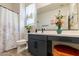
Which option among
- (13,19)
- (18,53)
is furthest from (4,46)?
(13,19)

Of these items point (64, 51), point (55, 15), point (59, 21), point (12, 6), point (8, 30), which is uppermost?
point (12, 6)

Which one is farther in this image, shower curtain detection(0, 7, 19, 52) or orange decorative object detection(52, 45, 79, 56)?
shower curtain detection(0, 7, 19, 52)

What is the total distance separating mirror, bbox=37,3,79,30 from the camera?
6.77ft

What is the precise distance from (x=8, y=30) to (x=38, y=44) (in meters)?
0.61

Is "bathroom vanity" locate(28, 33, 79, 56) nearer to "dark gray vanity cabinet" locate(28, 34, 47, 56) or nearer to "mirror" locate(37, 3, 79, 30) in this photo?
"dark gray vanity cabinet" locate(28, 34, 47, 56)

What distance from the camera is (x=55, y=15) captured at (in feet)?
6.85

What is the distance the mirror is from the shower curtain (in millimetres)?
439

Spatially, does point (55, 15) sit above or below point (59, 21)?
above

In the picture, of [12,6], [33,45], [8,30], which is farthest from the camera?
[33,45]

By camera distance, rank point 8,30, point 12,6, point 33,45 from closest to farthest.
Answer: point 12,6 → point 8,30 → point 33,45

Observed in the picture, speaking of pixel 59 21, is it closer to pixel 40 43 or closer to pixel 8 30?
pixel 40 43

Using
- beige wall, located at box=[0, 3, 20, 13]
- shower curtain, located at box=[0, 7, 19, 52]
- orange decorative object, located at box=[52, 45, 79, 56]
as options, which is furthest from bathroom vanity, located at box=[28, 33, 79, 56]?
beige wall, located at box=[0, 3, 20, 13]

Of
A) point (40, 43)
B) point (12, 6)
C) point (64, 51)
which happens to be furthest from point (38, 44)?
point (12, 6)

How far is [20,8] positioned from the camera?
78.1 inches
